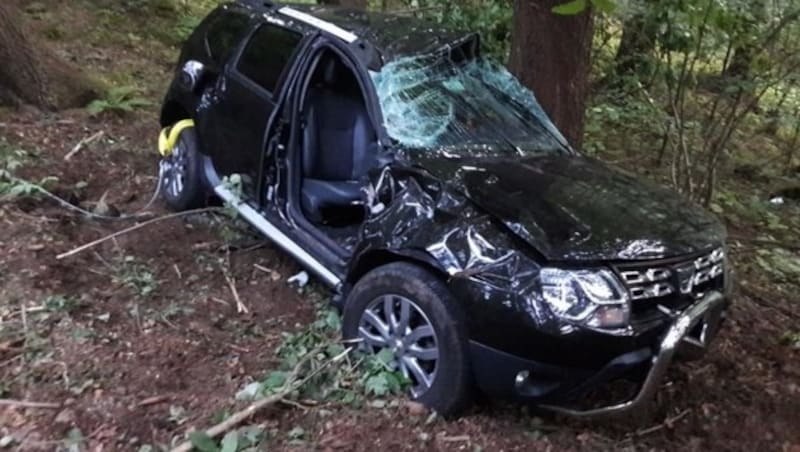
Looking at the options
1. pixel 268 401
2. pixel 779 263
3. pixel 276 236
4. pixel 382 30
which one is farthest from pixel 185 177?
pixel 779 263

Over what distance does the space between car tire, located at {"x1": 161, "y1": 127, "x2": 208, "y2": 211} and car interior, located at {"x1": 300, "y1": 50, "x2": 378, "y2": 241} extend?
1148 millimetres

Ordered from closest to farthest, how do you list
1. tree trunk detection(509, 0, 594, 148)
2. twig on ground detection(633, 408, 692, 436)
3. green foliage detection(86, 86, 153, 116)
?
1. twig on ground detection(633, 408, 692, 436)
2. tree trunk detection(509, 0, 594, 148)
3. green foliage detection(86, 86, 153, 116)

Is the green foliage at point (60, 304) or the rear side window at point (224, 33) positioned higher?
the rear side window at point (224, 33)

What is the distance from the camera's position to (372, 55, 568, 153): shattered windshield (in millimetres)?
4559

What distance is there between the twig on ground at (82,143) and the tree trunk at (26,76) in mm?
775

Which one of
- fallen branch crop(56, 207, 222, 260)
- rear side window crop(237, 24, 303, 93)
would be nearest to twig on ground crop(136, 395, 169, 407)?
fallen branch crop(56, 207, 222, 260)

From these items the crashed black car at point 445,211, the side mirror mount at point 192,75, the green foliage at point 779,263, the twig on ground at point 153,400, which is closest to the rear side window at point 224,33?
the crashed black car at point 445,211

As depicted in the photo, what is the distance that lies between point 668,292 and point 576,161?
1.28 meters

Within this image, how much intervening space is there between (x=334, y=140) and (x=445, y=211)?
162cm

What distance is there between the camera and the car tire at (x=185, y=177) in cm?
596

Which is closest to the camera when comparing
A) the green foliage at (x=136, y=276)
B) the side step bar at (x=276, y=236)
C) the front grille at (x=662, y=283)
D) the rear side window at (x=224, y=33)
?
the front grille at (x=662, y=283)

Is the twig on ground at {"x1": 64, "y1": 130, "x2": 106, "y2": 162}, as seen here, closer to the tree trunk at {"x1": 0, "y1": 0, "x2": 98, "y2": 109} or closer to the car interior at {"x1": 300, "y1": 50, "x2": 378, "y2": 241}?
the tree trunk at {"x1": 0, "y1": 0, "x2": 98, "y2": 109}

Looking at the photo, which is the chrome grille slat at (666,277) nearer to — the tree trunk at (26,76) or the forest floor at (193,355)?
the forest floor at (193,355)

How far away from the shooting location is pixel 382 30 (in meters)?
5.09
